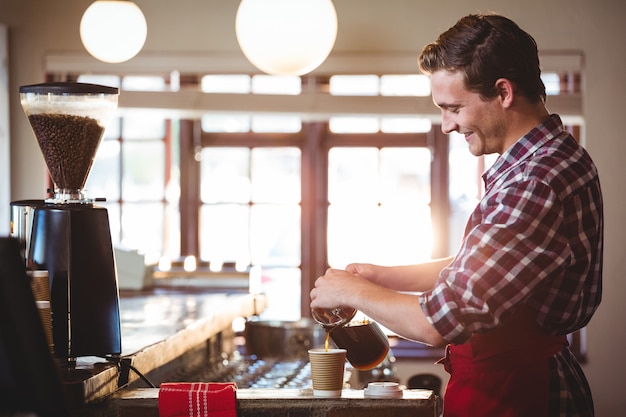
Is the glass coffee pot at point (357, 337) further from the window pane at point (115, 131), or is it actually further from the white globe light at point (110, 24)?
the window pane at point (115, 131)

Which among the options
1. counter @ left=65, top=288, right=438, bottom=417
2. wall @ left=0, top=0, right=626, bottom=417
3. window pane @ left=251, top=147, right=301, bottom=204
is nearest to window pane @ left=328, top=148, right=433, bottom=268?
window pane @ left=251, top=147, right=301, bottom=204

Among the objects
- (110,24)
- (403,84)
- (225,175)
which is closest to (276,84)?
(225,175)

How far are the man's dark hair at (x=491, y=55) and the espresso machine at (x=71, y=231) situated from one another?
2.65 ft

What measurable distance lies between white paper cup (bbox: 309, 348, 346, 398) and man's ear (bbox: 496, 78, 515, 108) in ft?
2.00

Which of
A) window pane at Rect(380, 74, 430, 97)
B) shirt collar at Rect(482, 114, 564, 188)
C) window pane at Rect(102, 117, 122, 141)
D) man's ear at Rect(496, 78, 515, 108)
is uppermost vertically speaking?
window pane at Rect(380, 74, 430, 97)

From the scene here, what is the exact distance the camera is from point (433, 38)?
537 cm

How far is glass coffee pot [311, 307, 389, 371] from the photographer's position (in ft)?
5.99

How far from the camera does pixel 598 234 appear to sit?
1681 millimetres

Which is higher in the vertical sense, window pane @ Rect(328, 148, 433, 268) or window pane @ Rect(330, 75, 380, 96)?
window pane @ Rect(330, 75, 380, 96)

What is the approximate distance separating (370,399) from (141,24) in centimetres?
280

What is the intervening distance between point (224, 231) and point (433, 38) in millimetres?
1843

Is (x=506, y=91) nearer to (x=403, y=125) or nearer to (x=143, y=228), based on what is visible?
(x=403, y=125)

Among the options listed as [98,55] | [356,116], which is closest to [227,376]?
[98,55]

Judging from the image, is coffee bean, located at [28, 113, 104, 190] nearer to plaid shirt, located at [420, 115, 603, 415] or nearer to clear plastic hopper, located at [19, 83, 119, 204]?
clear plastic hopper, located at [19, 83, 119, 204]
